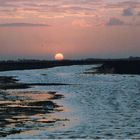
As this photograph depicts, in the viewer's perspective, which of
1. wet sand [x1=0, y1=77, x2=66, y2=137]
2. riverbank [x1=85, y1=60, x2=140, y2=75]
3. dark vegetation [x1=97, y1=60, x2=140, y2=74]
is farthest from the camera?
riverbank [x1=85, y1=60, x2=140, y2=75]

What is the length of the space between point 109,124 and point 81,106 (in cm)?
903

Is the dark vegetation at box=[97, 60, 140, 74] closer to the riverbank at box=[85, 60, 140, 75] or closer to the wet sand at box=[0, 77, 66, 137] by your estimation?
the riverbank at box=[85, 60, 140, 75]

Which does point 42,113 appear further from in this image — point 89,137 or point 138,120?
point 89,137

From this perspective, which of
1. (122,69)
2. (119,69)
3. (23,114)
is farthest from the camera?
(119,69)

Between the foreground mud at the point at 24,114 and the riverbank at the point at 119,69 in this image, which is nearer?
the foreground mud at the point at 24,114

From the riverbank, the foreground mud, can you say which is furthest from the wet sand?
the riverbank

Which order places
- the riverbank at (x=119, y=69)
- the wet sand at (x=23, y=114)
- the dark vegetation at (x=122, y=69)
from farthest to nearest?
the riverbank at (x=119, y=69)
the dark vegetation at (x=122, y=69)
the wet sand at (x=23, y=114)

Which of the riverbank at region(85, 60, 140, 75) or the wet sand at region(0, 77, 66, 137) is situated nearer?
the wet sand at region(0, 77, 66, 137)

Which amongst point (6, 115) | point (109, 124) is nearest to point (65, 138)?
point (109, 124)

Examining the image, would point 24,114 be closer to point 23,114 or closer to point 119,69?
point 23,114

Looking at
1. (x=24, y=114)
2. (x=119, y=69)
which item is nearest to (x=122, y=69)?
(x=119, y=69)

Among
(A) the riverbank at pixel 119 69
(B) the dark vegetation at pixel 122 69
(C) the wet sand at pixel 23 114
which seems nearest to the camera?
(C) the wet sand at pixel 23 114

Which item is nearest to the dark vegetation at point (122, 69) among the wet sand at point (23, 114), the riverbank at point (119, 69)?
the riverbank at point (119, 69)

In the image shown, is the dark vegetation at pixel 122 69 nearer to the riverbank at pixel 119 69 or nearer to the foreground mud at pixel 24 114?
the riverbank at pixel 119 69
